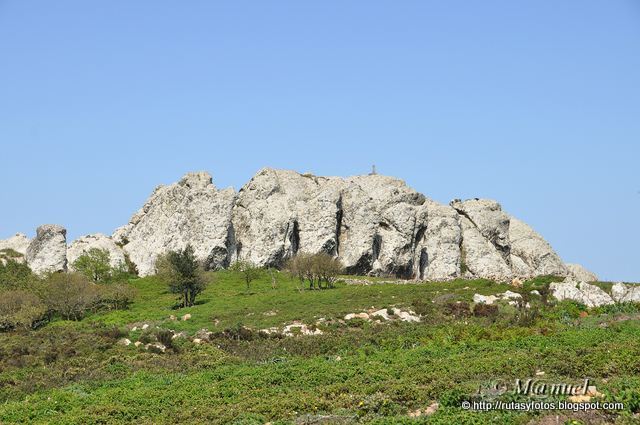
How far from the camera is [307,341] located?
3966 centimetres

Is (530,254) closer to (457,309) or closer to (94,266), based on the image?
(457,309)

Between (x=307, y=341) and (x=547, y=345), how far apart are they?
1388 cm

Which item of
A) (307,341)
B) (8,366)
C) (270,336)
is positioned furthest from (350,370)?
(8,366)

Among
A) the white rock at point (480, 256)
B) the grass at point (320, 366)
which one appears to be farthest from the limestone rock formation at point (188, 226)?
the grass at point (320, 366)

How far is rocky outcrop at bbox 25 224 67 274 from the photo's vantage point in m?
86.2

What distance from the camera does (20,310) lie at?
6003 centimetres

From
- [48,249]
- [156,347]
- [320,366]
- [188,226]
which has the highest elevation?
[188,226]

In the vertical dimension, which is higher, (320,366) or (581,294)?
(581,294)

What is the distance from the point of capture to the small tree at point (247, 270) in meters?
76.0

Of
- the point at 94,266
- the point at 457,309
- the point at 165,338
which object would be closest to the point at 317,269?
the point at 457,309

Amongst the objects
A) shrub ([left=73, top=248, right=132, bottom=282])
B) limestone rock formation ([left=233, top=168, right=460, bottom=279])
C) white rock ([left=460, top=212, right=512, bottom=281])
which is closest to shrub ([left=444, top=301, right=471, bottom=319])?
limestone rock formation ([left=233, top=168, right=460, bottom=279])

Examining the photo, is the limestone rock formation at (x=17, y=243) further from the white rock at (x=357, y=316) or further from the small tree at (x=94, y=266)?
the white rock at (x=357, y=316)

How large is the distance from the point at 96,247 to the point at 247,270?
25.5 m

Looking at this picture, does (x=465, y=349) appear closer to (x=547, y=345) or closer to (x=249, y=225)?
(x=547, y=345)
